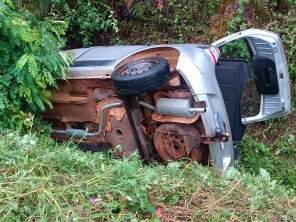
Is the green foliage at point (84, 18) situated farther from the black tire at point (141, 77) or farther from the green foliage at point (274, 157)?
the black tire at point (141, 77)

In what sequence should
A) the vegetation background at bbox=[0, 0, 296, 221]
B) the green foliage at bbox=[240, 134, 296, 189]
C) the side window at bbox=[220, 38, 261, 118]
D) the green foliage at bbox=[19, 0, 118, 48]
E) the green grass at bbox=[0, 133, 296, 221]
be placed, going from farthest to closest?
the green foliage at bbox=[19, 0, 118, 48] → the green foliage at bbox=[240, 134, 296, 189] → the side window at bbox=[220, 38, 261, 118] → the vegetation background at bbox=[0, 0, 296, 221] → the green grass at bbox=[0, 133, 296, 221]

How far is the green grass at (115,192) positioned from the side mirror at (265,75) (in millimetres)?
1580

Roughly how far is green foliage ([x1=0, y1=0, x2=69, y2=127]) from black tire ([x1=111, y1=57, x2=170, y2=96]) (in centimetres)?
73

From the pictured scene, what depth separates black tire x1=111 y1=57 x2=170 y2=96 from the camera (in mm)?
4598

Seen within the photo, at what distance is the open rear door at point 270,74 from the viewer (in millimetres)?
4961

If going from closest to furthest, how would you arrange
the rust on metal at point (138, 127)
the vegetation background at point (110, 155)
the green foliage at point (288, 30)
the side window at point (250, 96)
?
1. the vegetation background at point (110, 155)
2. the rust on metal at point (138, 127)
3. the side window at point (250, 96)
4. the green foliage at point (288, 30)

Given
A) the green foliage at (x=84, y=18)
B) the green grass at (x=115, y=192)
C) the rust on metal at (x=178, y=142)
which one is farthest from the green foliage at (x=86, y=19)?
the green grass at (x=115, y=192)

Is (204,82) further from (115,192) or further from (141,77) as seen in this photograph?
(115,192)

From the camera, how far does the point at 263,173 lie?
14.1ft

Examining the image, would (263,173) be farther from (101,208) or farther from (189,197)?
(101,208)

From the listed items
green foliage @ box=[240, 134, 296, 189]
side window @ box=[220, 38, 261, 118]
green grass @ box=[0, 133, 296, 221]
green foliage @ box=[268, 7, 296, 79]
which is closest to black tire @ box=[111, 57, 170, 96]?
side window @ box=[220, 38, 261, 118]

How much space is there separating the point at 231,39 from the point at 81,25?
121 inches

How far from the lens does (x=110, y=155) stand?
4473 mm

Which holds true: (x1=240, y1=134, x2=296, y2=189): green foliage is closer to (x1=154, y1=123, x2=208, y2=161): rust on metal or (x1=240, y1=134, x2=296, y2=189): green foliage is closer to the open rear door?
the open rear door
